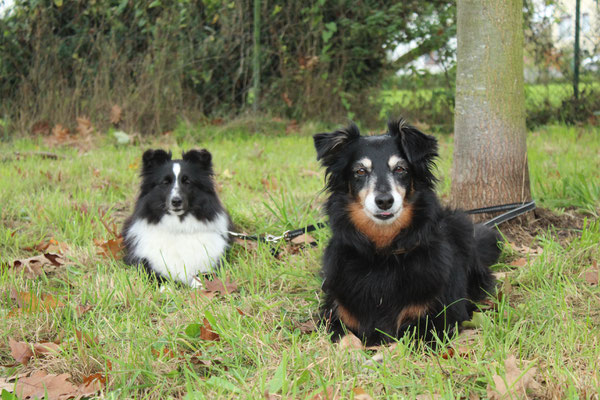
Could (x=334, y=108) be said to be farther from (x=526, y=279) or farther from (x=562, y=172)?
(x=526, y=279)

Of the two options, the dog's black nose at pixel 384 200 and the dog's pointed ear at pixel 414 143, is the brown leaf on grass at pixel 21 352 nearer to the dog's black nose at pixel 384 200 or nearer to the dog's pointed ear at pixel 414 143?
the dog's black nose at pixel 384 200

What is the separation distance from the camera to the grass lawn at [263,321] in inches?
89.1

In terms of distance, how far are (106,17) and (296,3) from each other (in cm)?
293

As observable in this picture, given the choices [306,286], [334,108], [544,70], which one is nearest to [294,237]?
[306,286]

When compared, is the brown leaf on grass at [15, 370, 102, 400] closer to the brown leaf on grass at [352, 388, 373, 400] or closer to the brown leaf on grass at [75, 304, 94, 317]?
the brown leaf on grass at [75, 304, 94, 317]

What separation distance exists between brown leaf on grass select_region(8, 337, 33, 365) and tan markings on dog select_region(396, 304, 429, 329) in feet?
5.69

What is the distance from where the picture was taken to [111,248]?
4.07m

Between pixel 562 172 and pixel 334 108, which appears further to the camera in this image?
pixel 334 108

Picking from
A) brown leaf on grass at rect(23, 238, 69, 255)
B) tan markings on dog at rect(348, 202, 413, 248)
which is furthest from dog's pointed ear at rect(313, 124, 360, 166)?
brown leaf on grass at rect(23, 238, 69, 255)

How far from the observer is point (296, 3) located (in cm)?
863

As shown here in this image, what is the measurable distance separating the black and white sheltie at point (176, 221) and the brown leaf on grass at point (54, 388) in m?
1.44

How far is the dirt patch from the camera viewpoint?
3953 millimetres

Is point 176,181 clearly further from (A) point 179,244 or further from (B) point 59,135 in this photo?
(B) point 59,135

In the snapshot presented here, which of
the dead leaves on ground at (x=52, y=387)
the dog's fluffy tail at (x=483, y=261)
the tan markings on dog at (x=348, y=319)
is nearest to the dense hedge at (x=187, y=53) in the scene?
the dog's fluffy tail at (x=483, y=261)
